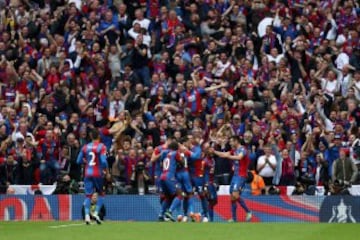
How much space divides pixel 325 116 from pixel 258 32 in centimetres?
428

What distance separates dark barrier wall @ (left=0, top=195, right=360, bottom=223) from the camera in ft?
92.1

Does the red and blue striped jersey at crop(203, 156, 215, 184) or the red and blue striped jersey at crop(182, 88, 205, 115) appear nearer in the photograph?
the red and blue striped jersey at crop(203, 156, 215, 184)

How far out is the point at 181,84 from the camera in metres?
32.0

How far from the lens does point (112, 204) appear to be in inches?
1158

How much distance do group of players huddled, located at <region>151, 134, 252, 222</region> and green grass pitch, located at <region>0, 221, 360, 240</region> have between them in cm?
200

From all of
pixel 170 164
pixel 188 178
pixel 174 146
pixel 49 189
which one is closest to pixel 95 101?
pixel 49 189

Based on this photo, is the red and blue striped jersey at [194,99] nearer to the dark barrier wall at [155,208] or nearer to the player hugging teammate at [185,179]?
the player hugging teammate at [185,179]

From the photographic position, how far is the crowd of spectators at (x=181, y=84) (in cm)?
3006

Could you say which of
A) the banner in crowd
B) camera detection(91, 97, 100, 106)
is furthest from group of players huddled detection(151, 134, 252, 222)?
camera detection(91, 97, 100, 106)

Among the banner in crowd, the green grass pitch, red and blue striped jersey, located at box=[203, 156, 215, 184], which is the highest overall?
red and blue striped jersey, located at box=[203, 156, 215, 184]

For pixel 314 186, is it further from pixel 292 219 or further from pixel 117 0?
pixel 117 0

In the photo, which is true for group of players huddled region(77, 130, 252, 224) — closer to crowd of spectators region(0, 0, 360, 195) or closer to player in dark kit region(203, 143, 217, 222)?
player in dark kit region(203, 143, 217, 222)

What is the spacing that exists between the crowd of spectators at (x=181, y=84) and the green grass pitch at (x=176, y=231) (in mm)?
4782

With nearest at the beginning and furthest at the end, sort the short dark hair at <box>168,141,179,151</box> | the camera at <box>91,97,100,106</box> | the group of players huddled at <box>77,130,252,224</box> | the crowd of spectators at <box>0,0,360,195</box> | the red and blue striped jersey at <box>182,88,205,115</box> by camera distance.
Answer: the short dark hair at <box>168,141,179,151</box>
the group of players huddled at <box>77,130,252,224</box>
the crowd of spectators at <box>0,0,360,195</box>
the red and blue striped jersey at <box>182,88,205,115</box>
the camera at <box>91,97,100,106</box>
